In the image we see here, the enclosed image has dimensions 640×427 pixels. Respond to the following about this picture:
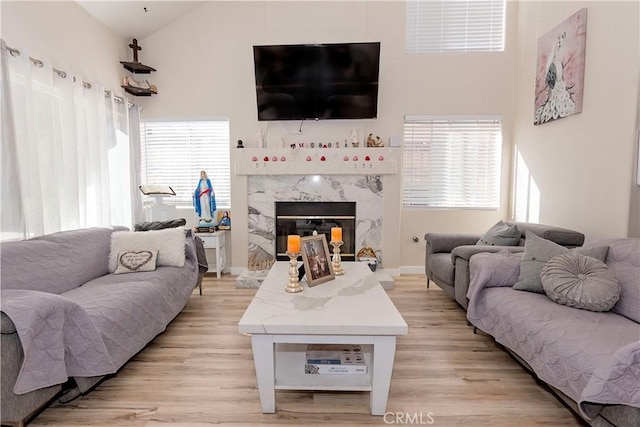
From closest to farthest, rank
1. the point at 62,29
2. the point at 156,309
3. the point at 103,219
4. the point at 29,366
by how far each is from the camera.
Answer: the point at 29,366 → the point at 156,309 → the point at 62,29 → the point at 103,219

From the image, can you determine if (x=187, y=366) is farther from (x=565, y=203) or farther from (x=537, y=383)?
(x=565, y=203)

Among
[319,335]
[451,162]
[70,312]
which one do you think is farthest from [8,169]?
[451,162]

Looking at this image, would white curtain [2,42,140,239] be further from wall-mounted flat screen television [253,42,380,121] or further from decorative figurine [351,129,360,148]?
decorative figurine [351,129,360,148]

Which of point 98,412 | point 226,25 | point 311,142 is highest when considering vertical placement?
point 226,25

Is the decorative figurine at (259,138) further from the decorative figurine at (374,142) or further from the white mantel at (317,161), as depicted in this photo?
the decorative figurine at (374,142)

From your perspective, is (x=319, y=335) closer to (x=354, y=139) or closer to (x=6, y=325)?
(x=6, y=325)

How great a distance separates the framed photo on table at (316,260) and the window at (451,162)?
2349mm

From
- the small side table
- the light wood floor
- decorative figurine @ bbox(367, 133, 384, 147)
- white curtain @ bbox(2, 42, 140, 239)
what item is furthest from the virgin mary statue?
decorative figurine @ bbox(367, 133, 384, 147)

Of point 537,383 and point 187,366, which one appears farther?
point 187,366

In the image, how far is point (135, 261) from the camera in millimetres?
2764

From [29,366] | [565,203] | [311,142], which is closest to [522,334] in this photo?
[565,203]

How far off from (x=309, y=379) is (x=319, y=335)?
0.29 meters

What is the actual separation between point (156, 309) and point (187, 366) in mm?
462

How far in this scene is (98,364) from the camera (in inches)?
67.2
